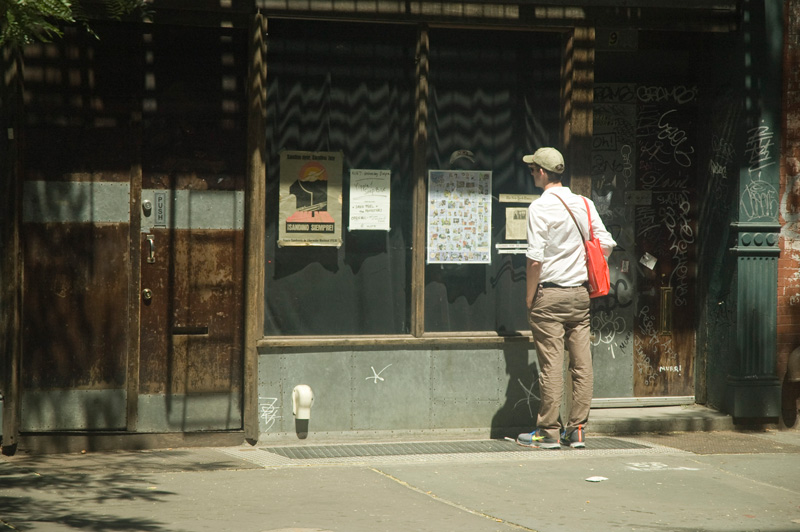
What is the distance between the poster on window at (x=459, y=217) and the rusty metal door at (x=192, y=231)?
1.49 m

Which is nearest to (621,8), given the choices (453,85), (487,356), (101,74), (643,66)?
(643,66)

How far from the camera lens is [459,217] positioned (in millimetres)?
8500

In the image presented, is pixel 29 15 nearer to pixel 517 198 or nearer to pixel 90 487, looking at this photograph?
pixel 90 487

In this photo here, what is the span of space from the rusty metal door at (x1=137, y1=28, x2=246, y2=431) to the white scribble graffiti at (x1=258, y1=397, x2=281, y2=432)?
16 centimetres

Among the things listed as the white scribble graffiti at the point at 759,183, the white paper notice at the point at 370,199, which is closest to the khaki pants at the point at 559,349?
the white paper notice at the point at 370,199

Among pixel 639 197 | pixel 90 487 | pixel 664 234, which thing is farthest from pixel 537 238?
pixel 90 487

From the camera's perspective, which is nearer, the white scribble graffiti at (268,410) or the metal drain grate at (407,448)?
the metal drain grate at (407,448)

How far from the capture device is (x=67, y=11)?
6195mm

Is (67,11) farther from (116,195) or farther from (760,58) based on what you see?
(760,58)

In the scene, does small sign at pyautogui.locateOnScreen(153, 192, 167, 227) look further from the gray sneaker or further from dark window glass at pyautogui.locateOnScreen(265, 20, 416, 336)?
the gray sneaker

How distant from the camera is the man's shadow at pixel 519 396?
8.47m

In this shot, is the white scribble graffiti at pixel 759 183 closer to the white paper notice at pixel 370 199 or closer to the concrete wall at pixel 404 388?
the concrete wall at pixel 404 388

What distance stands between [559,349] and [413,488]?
188 centimetres

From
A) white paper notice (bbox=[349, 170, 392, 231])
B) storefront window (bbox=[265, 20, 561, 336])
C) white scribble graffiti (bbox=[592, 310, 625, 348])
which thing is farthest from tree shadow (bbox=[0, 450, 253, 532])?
white scribble graffiti (bbox=[592, 310, 625, 348])
